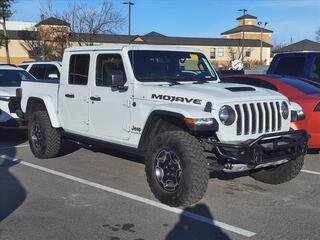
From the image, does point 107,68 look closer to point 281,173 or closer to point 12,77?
point 281,173

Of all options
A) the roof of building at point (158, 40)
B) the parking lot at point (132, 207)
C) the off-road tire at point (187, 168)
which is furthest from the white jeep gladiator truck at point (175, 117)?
the roof of building at point (158, 40)

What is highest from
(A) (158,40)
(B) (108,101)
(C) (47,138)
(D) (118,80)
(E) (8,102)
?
(A) (158,40)

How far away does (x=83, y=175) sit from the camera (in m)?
8.09

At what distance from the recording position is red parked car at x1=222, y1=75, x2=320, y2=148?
8.79 m

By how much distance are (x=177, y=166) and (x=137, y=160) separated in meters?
3.04

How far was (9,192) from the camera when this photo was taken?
6988 mm

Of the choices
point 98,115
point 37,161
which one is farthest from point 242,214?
point 37,161

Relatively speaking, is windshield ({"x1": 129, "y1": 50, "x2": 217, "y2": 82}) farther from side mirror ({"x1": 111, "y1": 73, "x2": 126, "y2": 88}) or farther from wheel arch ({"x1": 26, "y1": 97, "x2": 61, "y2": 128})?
wheel arch ({"x1": 26, "y1": 97, "x2": 61, "y2": 128})

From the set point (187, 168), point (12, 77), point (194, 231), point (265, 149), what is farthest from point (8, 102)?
point (194, 231)

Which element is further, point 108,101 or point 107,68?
point 107,68

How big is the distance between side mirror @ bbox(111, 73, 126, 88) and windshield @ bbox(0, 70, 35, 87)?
579 cm

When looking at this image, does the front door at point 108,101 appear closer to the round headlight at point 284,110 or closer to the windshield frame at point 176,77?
the windshield frame at point 176,77

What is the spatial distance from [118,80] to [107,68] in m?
0.64

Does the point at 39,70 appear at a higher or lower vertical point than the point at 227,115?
higher
